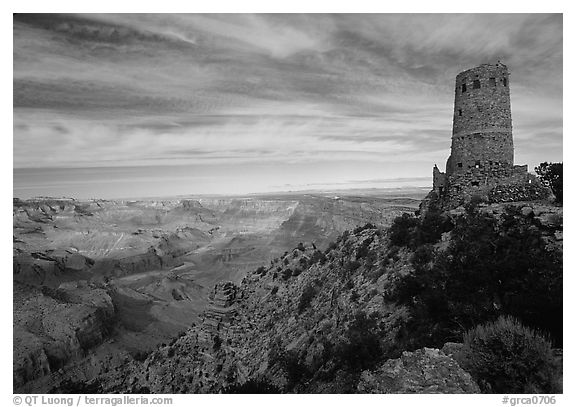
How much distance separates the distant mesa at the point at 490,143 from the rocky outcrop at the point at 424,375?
149 inches

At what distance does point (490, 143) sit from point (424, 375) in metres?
4.82

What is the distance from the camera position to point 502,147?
684 cm

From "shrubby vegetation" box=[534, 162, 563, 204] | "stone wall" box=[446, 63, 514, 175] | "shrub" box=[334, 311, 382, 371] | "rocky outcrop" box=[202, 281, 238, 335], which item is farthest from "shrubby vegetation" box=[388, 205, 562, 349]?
"rocky outcrop" box=[202, 281, 238, 335]

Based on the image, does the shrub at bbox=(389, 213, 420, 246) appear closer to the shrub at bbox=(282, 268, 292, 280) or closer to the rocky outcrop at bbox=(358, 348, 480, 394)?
the rocky outcrop at bbox=(358, 348, 480, 394)

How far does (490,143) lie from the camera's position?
684 cm

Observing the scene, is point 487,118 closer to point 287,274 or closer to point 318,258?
point 318,258

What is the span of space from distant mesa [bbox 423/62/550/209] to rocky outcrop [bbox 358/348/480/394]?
378cm

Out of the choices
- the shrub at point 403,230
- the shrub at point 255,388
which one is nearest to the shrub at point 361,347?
the shrub at point 255,388

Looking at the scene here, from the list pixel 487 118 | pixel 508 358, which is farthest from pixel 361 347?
pixel 487 118

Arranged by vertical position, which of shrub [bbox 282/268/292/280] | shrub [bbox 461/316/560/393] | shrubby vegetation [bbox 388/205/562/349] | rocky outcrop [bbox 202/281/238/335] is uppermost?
shrubby vegetation [bbox 388/205/562/349]

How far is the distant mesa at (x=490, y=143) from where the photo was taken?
6789 millimetres

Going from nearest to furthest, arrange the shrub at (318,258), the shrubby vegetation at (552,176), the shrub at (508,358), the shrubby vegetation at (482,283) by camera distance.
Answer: the shrub at (508,358) < the shrubby vegetation at (482,283) < the shrubby vegetation at (552,176) < the shrub at (318,258)

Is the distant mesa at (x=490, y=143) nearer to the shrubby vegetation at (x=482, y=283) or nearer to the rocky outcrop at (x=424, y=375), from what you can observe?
the shrubby vegetation at (x=482, y=283)

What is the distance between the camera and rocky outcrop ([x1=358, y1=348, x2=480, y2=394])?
4344 millimetres
